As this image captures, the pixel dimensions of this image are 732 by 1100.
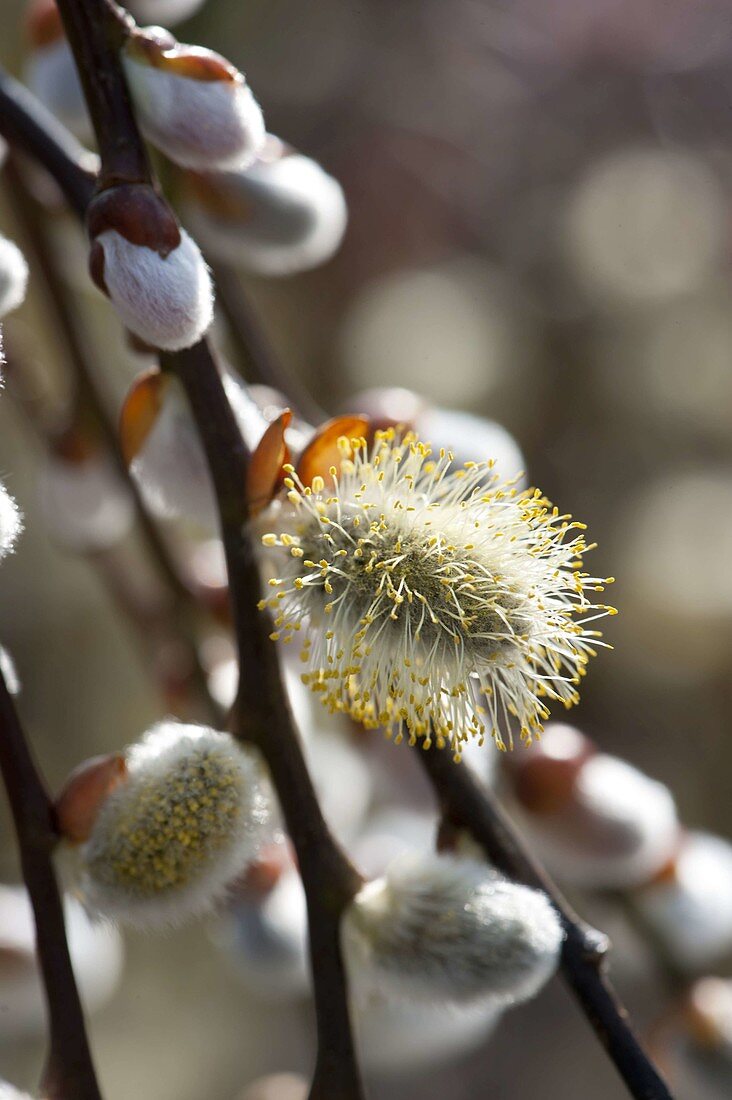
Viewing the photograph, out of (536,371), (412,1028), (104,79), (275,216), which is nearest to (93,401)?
(275,216)

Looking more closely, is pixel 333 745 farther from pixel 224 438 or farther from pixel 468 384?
pixel 468 384

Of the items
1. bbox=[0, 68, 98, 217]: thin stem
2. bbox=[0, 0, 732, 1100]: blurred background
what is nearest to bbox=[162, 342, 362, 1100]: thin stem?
bbox=[0, 68, 98, 217]: thin stem

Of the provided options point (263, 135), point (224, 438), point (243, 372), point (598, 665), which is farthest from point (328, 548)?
point (598, 665)

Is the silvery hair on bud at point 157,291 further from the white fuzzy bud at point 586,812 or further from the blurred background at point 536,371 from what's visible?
the blurred background at point 536,371

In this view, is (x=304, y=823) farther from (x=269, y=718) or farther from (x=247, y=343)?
(x=247, y=343)

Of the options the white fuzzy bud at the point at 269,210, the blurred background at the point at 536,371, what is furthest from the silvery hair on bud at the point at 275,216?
the blurred background at the point at 536,371

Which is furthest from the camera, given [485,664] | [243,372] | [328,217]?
[243,372]

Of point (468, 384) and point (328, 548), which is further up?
point (328, 548)
